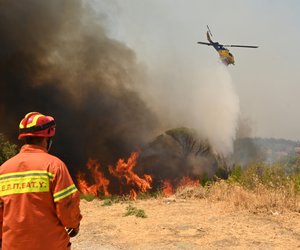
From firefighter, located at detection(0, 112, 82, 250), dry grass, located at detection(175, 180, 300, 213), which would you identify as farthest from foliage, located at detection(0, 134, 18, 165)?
firefighter, located at detection(0, 112, 82, 250)

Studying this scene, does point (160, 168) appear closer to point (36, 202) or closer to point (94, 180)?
point (94, 180)

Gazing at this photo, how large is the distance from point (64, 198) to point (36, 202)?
224mm

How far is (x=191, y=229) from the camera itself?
8.12 metres

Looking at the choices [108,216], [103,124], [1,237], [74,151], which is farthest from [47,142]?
[103,124]

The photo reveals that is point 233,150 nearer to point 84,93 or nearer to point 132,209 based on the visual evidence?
point 84,93

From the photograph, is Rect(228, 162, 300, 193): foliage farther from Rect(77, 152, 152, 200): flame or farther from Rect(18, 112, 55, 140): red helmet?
Rect(77, 152, 152, 200): flame

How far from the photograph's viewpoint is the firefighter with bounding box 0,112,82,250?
113 inches

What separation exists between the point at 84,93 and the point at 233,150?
48.0 ft

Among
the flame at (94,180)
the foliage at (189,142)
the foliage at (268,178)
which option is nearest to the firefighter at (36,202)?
the foliage at (268,178)

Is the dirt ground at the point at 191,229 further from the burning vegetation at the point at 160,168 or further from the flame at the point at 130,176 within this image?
the flame at the point at 130,176

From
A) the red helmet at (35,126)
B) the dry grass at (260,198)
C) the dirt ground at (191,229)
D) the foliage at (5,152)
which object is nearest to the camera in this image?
the red helmet at (35,126)

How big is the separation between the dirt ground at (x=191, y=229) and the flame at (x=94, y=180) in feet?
47.2

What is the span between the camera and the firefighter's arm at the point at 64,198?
2.86 metres

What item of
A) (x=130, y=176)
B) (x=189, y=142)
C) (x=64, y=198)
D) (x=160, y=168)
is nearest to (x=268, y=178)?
(x=64, y=198)
